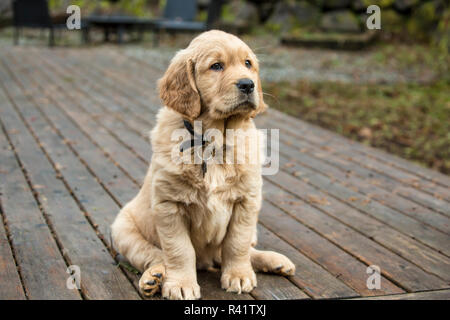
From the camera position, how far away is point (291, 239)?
11.8ft

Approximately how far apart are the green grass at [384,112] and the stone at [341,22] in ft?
15.1

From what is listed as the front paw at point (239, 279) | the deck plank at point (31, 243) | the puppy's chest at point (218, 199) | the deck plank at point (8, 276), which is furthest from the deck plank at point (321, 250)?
the deck plank at point (8, 276)

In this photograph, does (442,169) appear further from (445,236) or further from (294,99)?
(294,99)

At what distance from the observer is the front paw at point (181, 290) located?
107 inches

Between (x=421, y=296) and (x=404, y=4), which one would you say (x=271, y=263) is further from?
(x=404, y=4)

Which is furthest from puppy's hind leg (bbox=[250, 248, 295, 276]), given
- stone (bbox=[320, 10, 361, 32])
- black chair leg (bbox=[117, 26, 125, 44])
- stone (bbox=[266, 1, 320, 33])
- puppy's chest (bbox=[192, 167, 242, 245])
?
stone (bbox=[266, 1, 320, 33])

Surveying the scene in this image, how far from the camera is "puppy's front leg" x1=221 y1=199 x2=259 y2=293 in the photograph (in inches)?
112

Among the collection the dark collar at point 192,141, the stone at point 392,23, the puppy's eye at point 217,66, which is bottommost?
the dark collar at point 192,141

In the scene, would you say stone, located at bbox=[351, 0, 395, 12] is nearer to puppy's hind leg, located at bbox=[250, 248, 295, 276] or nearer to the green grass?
the green grass

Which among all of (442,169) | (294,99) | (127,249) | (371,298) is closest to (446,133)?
(442,169)

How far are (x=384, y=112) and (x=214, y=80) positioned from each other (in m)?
5.65

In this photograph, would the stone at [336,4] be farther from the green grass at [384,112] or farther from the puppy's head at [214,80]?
the puppy's head at [214,80]

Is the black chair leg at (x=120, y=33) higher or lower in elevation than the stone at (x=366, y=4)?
lower

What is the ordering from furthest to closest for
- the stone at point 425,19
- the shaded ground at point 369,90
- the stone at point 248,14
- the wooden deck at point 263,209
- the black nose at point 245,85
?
the stone at point 248,14
the stone at point 425,19
the shaded ground at point 369,90
the wooden deck at point 263,209
the black nose at point 245,85
